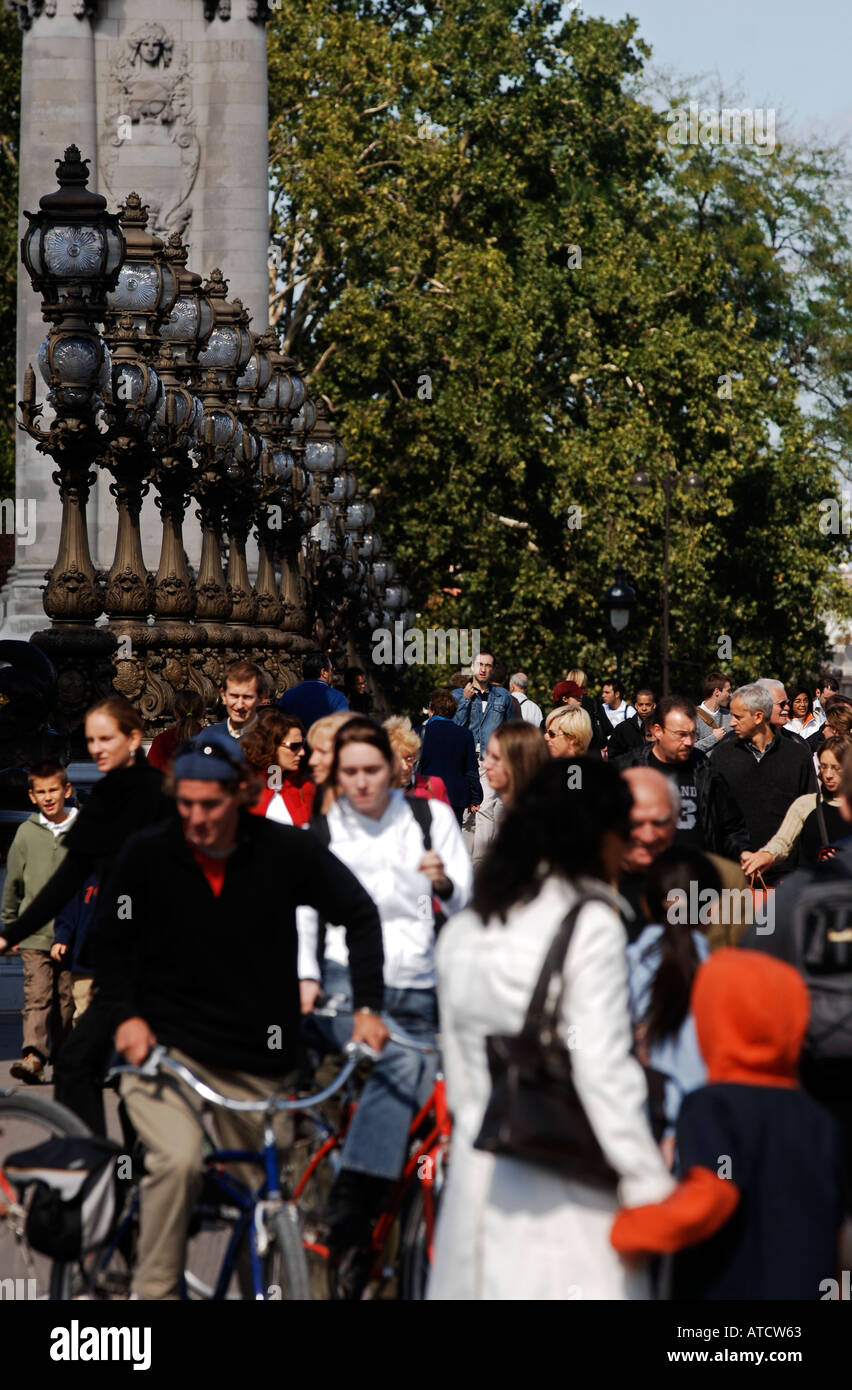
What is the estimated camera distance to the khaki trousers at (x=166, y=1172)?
5.73 meters

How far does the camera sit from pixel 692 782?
11.1 meters

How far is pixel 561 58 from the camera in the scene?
174ft

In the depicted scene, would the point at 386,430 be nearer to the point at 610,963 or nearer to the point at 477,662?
the point at 477,662

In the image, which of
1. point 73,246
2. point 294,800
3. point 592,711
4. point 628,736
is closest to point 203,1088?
point 294,800

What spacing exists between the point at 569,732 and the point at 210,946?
490cm

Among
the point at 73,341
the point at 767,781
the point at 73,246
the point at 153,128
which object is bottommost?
the point at 767,781

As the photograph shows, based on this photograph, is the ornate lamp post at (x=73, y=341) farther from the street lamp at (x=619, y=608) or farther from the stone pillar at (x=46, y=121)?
the street lamp at (x=619, y=608)

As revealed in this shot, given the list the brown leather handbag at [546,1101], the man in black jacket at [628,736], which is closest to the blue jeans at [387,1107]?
the brown leather handbag at [546,1101]

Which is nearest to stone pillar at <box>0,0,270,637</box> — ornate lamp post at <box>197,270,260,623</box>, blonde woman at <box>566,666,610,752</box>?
blonde woman at <box>566,666,610,752</box>

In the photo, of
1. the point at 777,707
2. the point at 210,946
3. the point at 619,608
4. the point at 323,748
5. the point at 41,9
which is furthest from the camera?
the point at 619,608

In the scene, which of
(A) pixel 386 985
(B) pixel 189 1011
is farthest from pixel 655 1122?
(A) pixel 386 985

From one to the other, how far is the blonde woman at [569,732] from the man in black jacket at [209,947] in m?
4.63

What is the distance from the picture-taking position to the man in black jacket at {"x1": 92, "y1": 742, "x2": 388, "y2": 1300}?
5984mm

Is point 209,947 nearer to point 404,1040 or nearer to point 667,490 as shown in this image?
point 404,1040
